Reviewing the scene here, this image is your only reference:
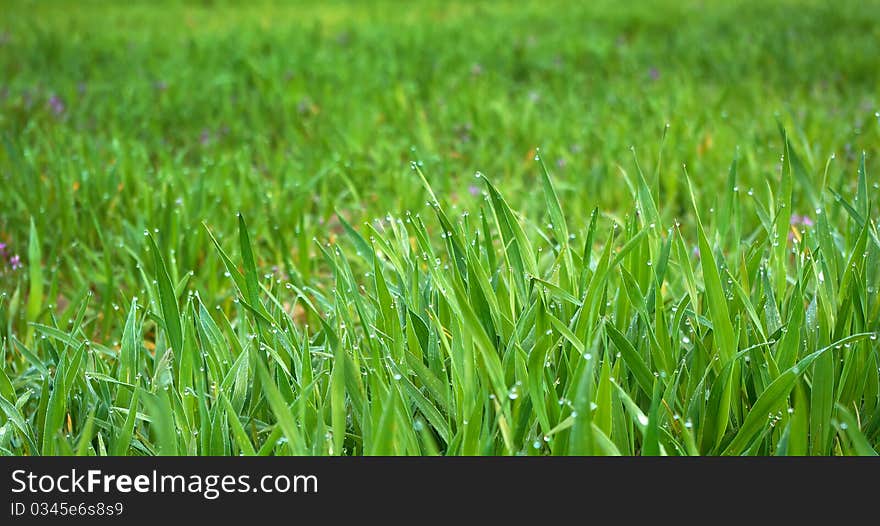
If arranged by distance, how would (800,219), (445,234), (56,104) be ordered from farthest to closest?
(56,104)
(800,219)
(445,234)

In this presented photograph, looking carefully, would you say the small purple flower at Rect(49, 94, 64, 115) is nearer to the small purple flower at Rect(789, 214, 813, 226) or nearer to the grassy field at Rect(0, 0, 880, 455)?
the grassy field at Rect(0, 0, 880, 455)

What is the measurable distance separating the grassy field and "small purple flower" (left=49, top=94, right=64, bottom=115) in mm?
10

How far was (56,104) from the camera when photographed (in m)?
4.37

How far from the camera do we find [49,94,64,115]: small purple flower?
426 centimetres

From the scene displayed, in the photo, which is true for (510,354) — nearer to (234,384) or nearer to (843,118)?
(234,384)

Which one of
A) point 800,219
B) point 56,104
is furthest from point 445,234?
point 56,104

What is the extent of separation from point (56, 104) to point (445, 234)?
3302mm

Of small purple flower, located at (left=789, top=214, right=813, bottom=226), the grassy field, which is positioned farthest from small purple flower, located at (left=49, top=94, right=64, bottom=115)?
small purple flower, located at (left=789, top=214, right=813, bottom=226)

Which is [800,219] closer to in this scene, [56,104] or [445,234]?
[445,234]

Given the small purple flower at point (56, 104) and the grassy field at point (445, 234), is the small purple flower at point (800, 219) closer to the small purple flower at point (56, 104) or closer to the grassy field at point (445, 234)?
the grassy field at point (445, 234)

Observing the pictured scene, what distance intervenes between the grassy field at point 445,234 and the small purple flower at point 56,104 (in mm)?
10

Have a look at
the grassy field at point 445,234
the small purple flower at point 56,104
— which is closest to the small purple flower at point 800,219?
the grassy field at point 445,234
